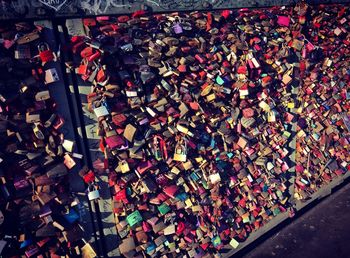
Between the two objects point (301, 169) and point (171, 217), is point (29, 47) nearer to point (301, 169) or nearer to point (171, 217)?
point (171, 217)

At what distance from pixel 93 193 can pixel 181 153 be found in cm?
136

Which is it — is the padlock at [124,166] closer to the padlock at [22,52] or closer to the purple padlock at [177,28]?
the padlock at [22,52]

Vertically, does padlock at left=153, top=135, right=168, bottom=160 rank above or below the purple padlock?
below

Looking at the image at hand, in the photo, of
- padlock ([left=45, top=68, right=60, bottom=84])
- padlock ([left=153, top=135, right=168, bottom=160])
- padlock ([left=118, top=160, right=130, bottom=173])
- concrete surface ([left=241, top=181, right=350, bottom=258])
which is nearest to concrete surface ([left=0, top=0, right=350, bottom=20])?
padlock ([left=45, top=68, right=60, bottom=84])

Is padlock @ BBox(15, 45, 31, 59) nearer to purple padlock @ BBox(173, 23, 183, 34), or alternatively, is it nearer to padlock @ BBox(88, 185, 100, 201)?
padlock @ BBox(88, 185, 100, 201)

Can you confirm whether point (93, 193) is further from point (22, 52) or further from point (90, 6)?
point (90, 6)

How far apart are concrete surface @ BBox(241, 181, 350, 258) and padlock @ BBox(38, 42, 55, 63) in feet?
15.1

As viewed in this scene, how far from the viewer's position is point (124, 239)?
361 centimetres

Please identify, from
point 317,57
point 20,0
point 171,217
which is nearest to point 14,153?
point 20,0

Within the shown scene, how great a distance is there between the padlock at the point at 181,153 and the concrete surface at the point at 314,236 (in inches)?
97.8

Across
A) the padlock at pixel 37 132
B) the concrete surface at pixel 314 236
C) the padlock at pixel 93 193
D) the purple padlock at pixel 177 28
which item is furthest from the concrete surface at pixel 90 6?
the concrete surface at pixel 314 236

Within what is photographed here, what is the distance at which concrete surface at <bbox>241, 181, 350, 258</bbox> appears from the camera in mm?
4723

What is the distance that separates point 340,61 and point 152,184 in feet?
17.9

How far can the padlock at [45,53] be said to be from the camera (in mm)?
2761
